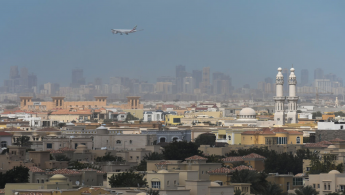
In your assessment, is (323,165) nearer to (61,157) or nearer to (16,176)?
(16,176)

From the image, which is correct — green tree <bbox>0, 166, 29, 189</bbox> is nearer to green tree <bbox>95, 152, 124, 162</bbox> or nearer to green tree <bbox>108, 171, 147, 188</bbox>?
green tree <bbox>108, 171, 147, 188</bbox>

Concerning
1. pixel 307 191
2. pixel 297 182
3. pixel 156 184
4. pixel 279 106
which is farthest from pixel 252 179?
pixel 279 106

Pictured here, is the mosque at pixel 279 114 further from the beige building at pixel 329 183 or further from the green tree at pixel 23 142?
the beige building at pixel 329 183

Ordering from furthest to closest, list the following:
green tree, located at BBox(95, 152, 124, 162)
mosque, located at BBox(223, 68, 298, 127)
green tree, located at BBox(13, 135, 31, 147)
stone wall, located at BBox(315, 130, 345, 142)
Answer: mosque, located at BBox(223, 68, 298, 127) < stone wall, located at BBox(315, 130, 345, 142) < green tree, located at BBox(13, 135, 31, 147) < green tree, located at BBox(95, 152, 124, 162)

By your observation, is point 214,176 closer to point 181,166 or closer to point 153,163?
point 181,166

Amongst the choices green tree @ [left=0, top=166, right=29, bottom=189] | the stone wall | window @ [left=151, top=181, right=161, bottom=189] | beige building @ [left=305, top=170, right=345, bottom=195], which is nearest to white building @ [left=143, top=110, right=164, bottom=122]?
the stone wall

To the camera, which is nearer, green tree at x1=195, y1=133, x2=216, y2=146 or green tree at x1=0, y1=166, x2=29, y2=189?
green tree at x1=0, y1=166, x2=29, y2=189

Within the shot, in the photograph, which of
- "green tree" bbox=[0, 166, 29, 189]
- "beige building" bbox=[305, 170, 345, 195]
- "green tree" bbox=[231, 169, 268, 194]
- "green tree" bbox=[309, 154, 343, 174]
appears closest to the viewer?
"beige building" bbox=[305, 170, 345, 195]
